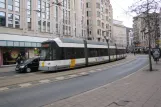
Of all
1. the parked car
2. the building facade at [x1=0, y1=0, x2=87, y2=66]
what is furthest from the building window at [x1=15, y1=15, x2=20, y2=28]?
the parked car

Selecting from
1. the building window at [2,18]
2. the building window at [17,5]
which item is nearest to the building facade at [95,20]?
the building window at [17,5]

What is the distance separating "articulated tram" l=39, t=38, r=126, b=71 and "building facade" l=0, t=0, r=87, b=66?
5.34 meters

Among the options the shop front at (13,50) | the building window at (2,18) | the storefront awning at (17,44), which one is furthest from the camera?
the building window at (2,18)

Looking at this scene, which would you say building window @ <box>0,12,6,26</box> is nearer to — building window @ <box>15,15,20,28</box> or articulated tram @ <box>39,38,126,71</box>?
building window @ <box>15,15,20,28</box>

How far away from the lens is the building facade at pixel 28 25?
30703 mm

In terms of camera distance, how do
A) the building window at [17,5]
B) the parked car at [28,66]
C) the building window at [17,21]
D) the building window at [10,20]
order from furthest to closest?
the building window at [17,5] < the building window at [17,21] < the building window at [10,20] < the parked car at [28,66]

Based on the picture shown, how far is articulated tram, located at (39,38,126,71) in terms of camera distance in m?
19.6

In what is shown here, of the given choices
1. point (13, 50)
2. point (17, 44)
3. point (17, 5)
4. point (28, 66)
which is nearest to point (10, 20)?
point (17, 5)

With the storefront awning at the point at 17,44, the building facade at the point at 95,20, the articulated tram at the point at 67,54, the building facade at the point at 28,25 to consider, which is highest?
the building facade at the point at 95,20

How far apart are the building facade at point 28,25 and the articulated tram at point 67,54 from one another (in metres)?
5.34

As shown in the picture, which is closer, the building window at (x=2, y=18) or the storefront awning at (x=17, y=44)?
the storefront awning at (x=17, y=44)

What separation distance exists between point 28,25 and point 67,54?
17.0 m

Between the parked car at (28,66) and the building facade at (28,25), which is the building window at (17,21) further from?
the parked car at (28,66)

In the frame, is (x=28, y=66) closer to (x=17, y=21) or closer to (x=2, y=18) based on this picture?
(x=2, y=18)
